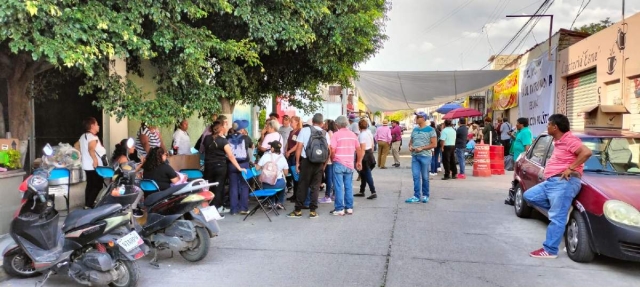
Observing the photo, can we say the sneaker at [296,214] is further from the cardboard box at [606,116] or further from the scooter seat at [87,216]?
the cardboard box at [606,116]

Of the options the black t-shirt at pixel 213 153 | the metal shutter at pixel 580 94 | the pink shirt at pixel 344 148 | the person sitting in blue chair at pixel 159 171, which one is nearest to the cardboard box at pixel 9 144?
the person sitting in blue chair at pixel 159 171

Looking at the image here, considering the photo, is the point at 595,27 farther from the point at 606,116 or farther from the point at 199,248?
the point at 199,248

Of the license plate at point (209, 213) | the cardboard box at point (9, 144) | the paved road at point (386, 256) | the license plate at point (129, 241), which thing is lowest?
the paved road at point (386, 256)

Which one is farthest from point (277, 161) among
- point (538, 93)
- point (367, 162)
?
point (538, 93)

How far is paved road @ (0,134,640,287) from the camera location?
4828 millimetres

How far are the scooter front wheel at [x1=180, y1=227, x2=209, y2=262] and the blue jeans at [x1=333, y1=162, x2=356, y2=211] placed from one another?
299cm

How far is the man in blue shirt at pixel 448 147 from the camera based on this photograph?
12.4 m

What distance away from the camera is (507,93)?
23453 millimetres

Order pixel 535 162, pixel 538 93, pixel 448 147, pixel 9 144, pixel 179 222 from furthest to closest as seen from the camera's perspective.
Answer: pixel 538 93, pixel 448 147, pixel 535 162, pixel 9 144, pixel 179 222

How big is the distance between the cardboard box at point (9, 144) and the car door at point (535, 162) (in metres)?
7.31

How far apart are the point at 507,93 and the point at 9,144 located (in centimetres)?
2169

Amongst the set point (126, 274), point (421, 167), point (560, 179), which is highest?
point (560, 179)

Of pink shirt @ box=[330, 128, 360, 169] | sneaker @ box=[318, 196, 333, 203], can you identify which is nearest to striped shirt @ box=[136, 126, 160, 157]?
sneaker @ box=[318, 196, 333, 203]

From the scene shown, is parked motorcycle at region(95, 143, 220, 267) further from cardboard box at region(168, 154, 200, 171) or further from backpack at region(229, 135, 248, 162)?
cardboard box at region(168, 154, 200, 171)
